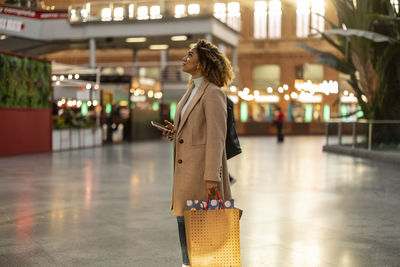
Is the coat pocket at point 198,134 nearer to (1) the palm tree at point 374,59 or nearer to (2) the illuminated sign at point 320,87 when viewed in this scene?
(1) the palm tree at point 374,59

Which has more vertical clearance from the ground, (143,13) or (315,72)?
(143,13)

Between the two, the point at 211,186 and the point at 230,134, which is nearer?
the point at 211,186

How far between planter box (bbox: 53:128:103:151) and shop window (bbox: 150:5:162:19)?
359 inches

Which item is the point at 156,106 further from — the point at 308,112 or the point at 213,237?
the point at 213,237

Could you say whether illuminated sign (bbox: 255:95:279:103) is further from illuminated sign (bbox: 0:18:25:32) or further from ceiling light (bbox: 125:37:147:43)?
illuminated sign (bbox: 0:18:25:32)

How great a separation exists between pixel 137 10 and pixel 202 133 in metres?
28.9

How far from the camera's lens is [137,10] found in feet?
104

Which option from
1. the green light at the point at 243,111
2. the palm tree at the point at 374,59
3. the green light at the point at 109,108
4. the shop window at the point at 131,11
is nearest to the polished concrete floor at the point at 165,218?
the palm tree at the point at 374,59

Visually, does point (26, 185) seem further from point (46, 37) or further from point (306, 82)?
point (306, 82)

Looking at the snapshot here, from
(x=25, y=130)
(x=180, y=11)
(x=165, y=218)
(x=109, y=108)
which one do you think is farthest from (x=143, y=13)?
(x=165, y=218)

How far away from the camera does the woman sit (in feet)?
12.3

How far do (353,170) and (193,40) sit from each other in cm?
2052

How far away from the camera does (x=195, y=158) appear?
383 centimetres

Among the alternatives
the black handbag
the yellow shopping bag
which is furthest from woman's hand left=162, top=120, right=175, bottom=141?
the yellow shopping bag
